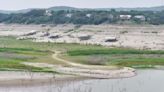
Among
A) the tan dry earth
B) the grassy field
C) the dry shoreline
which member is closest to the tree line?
the tan dry earth

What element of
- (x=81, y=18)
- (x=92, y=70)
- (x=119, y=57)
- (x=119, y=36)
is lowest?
(x=81, y=18)

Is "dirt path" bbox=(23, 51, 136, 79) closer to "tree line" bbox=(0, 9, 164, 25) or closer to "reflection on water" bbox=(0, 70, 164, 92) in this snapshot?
"reflection on water" bbox=(0, 70, 164, 92)

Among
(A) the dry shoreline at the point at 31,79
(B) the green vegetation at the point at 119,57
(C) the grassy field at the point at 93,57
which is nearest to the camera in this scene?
(A) the dry shoreline at the point at 31,79

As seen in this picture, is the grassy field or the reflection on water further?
the grassy field

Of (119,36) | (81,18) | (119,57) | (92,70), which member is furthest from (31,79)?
(81,18)

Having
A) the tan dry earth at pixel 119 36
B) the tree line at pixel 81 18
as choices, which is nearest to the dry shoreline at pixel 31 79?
the tan dry earth at pixel 119 36

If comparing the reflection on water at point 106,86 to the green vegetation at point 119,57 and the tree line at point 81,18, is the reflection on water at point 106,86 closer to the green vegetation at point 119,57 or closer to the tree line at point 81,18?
the green vegetation at point 119,57

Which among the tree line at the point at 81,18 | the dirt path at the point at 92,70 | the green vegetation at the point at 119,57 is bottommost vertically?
the tree line at the point at 81,18

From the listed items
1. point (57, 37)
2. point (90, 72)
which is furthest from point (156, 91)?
point (57, 37)

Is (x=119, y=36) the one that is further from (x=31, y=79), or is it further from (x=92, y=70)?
(x=31, y=79)
